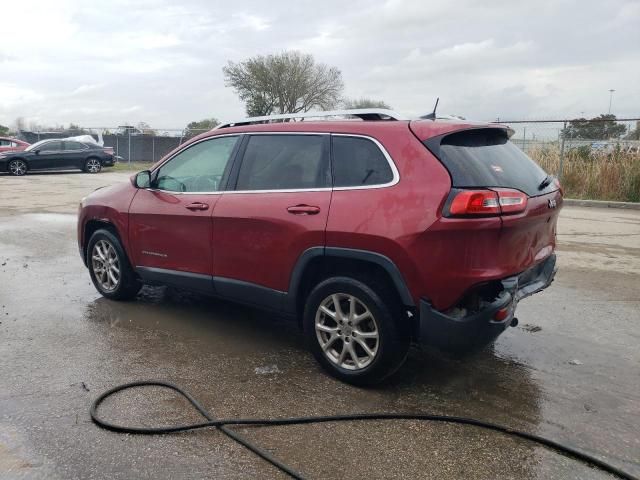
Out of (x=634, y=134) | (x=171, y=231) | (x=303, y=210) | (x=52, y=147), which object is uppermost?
(x=634, y=134)

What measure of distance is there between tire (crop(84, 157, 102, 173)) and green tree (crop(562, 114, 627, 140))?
62.8ft

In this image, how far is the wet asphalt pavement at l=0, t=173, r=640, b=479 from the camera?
9.71 feet

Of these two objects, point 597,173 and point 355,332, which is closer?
point 355,332

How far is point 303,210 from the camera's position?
3.95 meters

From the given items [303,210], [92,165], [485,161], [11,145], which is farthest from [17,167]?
[485,161]

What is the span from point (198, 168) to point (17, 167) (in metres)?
21.1

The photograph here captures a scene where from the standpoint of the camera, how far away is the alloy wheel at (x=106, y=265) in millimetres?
5633

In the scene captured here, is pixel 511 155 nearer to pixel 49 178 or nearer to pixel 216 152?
pixel 216 152

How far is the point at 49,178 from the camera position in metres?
21.8

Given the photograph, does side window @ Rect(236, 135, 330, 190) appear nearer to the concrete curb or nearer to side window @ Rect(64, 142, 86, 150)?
the concrete curb

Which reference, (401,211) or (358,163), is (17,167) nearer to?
(358,163)

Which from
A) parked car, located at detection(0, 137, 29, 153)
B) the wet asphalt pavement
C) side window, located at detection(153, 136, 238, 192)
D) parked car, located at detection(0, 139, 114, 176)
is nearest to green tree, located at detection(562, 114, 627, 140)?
the wet asphalt pavement

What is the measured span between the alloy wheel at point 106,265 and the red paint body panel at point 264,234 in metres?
1.54

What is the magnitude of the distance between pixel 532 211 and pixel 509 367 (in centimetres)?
127
